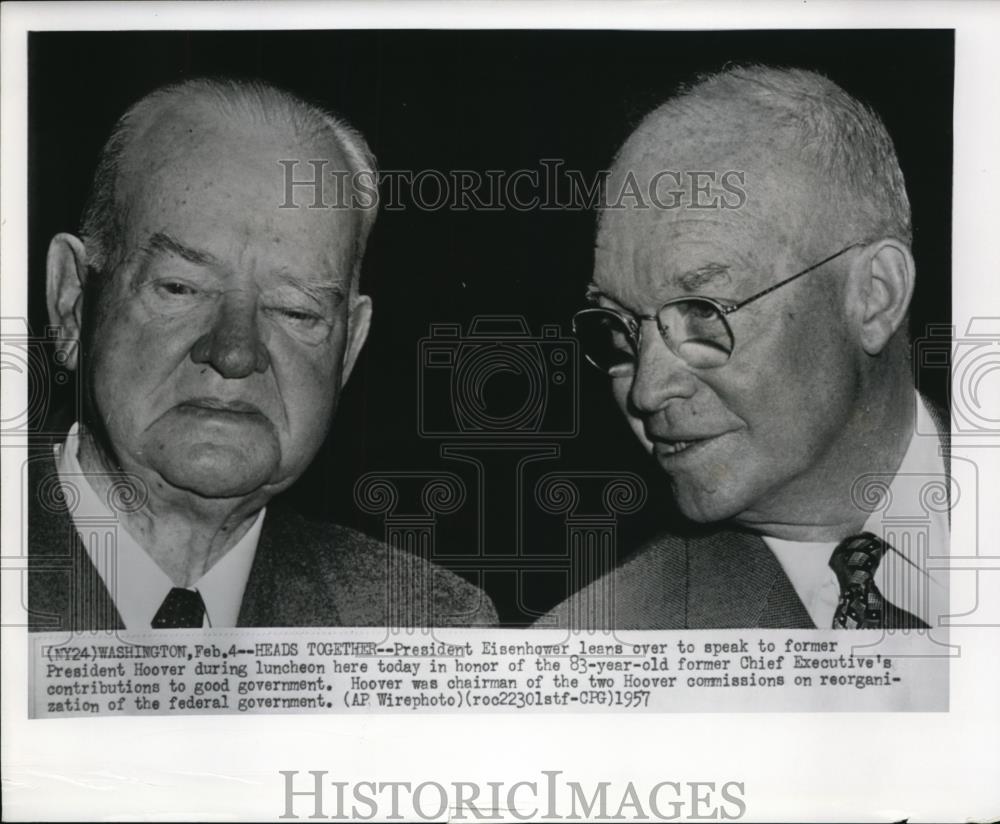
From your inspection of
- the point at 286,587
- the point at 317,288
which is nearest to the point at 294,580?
the point at 286,587

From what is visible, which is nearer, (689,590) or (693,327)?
(693,327)

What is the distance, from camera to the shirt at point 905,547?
3.16 metres

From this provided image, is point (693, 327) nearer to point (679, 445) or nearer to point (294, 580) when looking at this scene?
point (679, 445)

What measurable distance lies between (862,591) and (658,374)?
0.86m

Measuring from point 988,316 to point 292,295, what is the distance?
1.95m

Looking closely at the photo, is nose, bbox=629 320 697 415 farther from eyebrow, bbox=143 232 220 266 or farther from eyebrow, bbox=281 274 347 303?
eyebrow, bbox=143 232 220 266

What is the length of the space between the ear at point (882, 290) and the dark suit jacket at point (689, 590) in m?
0.66

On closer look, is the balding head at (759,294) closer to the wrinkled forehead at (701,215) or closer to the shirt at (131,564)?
the wrinkled forehead at (701,215)

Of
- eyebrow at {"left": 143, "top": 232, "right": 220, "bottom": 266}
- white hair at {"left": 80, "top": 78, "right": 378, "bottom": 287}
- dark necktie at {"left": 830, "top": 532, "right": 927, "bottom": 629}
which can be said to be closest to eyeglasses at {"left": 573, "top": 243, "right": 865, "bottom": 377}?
dark necktie at {"left": 830, "top": 532, "right": 927, "bottom": 629}

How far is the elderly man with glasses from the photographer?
10.1ft

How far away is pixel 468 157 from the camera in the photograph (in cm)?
314

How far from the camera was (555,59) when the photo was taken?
3.14m

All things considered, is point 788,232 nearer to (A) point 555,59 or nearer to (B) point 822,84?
(B) point 822,84

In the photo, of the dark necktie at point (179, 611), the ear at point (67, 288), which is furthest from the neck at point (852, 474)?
the ear at point (67, 288)
